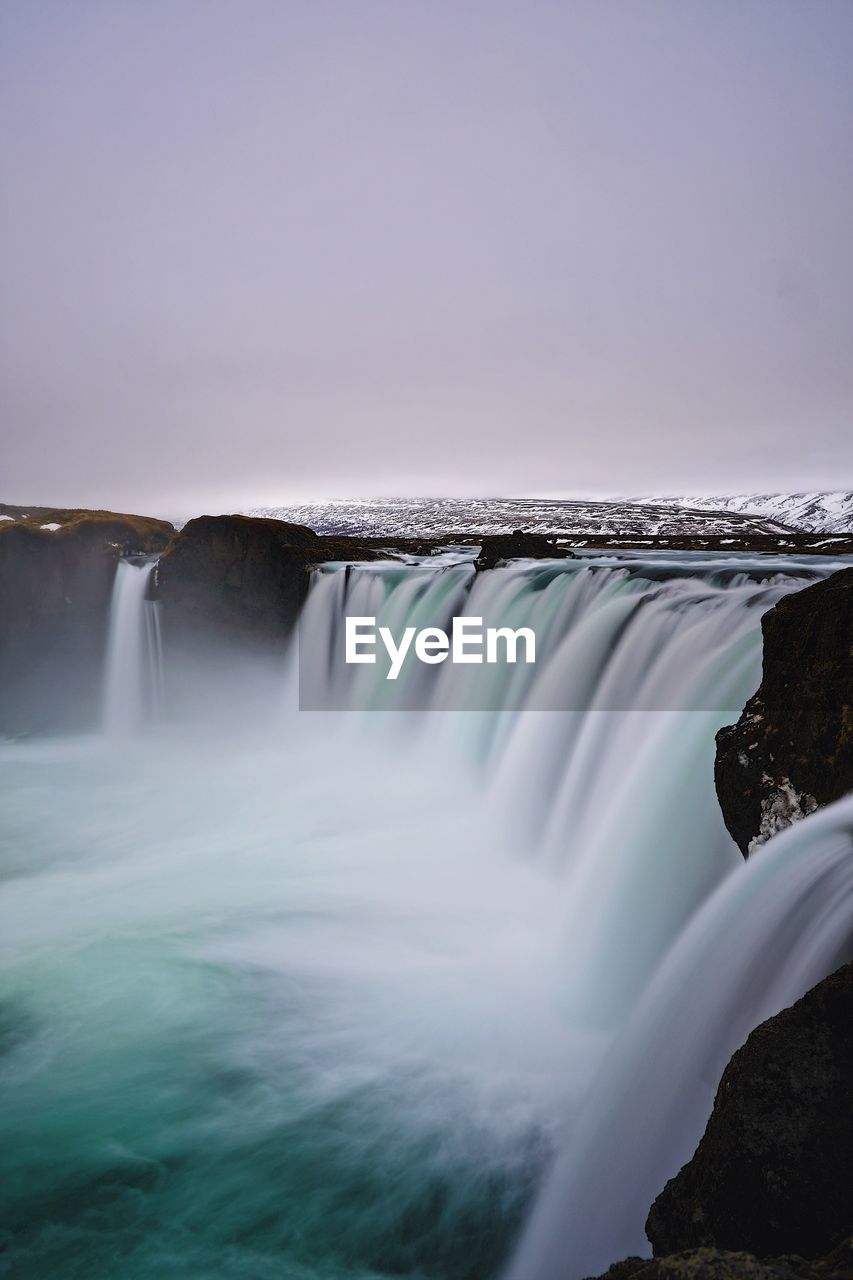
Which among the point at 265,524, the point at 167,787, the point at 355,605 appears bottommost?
the point at 167,787

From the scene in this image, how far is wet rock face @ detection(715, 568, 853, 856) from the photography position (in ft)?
16.4

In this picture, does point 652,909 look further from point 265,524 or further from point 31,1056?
point 265,524

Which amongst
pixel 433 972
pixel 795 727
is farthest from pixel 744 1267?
pixel 433 972

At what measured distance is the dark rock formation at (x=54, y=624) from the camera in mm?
21125

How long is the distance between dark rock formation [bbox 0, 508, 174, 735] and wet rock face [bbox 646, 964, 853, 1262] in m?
20.7

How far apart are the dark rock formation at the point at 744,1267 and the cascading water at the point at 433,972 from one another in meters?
1.71

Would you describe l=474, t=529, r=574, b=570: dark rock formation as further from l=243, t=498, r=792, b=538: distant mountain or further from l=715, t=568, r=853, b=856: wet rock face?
l=243, t=498, r=792, b=538: distant mountain

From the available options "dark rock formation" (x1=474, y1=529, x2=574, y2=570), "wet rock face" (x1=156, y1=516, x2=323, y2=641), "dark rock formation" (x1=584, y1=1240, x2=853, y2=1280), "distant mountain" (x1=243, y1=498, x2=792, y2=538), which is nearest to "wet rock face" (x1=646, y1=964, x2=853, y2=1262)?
"dark rock formation" (x1=584, y1=1240, x2=853, y2=1280)

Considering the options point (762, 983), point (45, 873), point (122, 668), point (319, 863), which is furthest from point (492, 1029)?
point (122, 668)

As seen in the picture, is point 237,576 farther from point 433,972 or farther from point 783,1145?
point 783,1145

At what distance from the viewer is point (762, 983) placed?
4.03 metres

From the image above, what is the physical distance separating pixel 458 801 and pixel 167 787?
6576 mm

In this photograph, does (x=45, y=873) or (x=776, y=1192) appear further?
(x=45, y=873)

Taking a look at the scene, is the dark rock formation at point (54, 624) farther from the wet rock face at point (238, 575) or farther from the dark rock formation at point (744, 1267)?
the dark rock formation at point (744, 1267)
